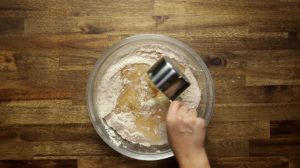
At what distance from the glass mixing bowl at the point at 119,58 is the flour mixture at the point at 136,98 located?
1 centimetres

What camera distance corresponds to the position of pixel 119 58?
104 centimetres

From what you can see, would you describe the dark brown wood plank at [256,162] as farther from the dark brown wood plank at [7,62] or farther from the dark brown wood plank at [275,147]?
the dark brown wood plank at [7,62]

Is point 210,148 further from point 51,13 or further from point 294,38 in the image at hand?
point 51,13

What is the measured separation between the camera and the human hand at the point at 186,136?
3.19ft

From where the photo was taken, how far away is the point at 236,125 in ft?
3.44

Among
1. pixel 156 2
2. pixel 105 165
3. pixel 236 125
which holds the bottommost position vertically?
pixel 105 165

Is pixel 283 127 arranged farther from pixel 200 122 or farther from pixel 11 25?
pixel 11 25

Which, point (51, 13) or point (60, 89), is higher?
point (51, 13)

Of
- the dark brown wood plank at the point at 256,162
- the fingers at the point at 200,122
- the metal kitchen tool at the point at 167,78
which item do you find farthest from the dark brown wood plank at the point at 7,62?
the dark brown wood plank at the point at 256,162

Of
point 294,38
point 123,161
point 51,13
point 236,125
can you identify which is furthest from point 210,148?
point 51,13

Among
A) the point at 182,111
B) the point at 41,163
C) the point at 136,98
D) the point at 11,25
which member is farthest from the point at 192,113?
the point at 11,25

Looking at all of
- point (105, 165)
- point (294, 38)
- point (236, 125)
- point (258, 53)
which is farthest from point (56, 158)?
point (294, 38)

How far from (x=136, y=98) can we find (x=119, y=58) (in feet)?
0.37

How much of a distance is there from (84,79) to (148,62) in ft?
0.55
